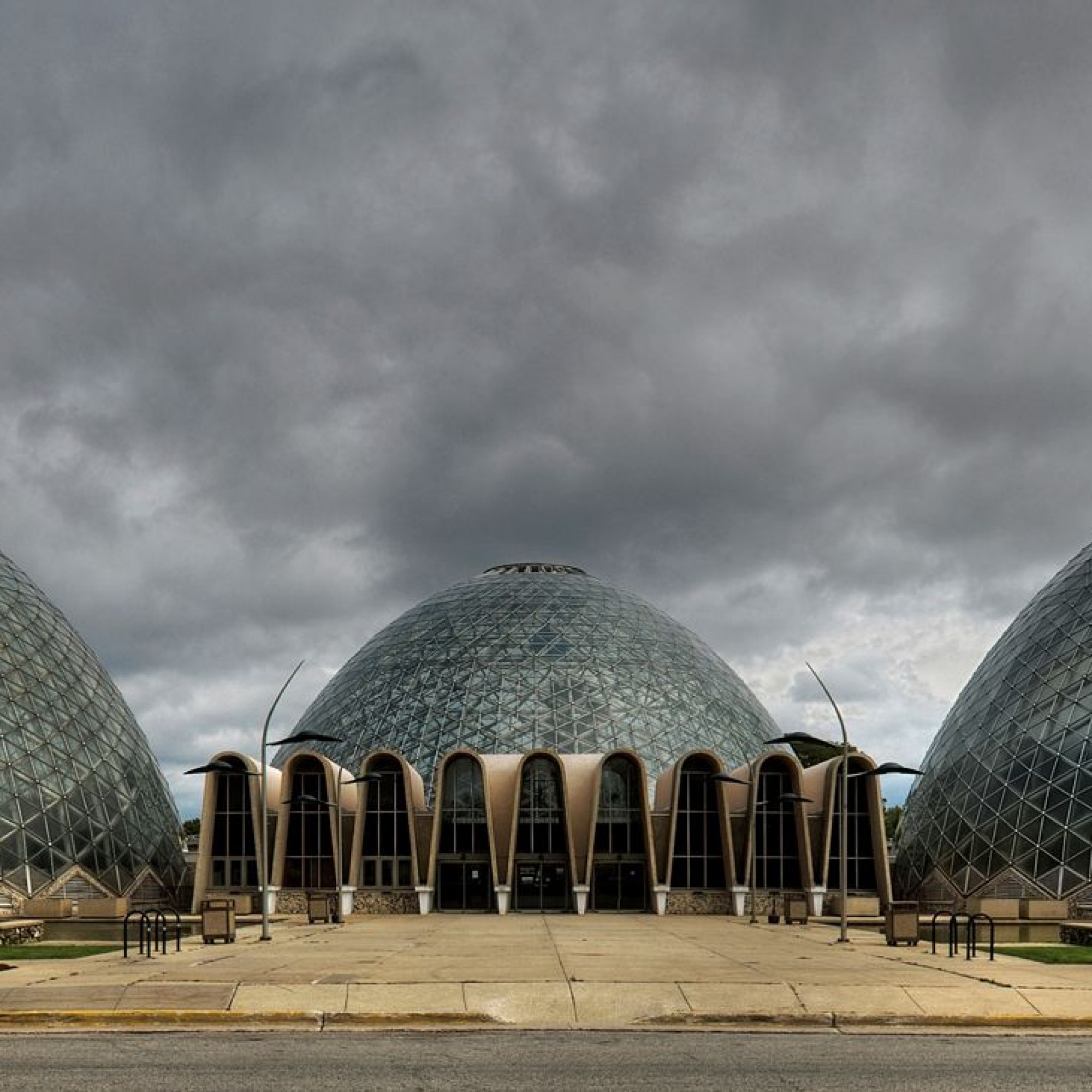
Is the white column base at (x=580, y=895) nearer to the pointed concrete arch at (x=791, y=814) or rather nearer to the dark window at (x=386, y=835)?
the pointed concrete arch at (x=791, y=814)

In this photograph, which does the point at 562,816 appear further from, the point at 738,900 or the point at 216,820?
the point at 216,820

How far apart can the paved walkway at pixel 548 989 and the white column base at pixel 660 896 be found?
33218 millimetres

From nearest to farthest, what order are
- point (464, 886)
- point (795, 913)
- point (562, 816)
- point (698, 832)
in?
point (795, 913)
point (698, 832)
point (464, 886)
point (562, 816)

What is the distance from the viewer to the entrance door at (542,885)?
2800 inches

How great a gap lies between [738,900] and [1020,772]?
58.0ft

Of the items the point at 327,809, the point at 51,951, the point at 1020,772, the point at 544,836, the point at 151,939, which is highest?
the point at 1020,772

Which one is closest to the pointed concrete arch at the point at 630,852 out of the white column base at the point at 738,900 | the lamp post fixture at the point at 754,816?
the white column base at the point at 738,900

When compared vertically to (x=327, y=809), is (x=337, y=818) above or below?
below

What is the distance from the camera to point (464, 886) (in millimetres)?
70812

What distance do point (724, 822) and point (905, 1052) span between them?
53.7 m

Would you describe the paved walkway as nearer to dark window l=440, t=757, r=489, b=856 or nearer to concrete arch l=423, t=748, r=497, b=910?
concrete arch l=423, t=748, r=497, b=910

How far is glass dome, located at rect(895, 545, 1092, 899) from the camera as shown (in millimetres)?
54938

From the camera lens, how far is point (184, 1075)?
1444 cm

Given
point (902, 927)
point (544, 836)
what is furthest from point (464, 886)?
point (902, 927)
